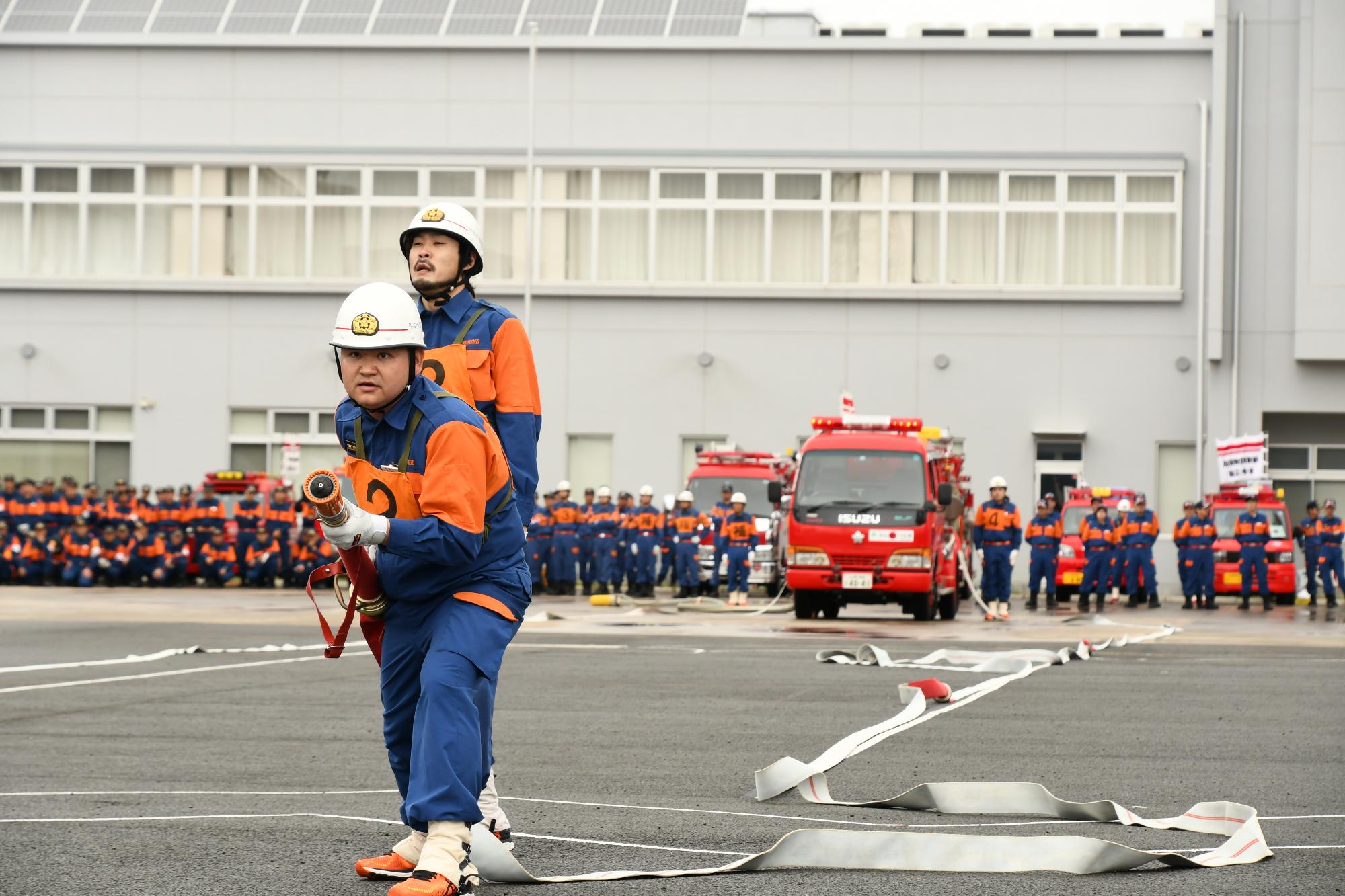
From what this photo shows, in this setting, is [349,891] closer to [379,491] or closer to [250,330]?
[379,491]

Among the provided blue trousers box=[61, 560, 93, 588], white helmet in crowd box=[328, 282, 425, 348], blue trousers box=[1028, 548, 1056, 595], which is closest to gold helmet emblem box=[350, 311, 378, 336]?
white helmet in crowd box=[328, 282, 425, 348]

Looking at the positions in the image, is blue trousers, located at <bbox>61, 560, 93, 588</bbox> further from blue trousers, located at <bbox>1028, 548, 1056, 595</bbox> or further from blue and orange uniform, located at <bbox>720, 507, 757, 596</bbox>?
blue trousers, located at <bbox>1028, 548, 1056, 595</bbox>

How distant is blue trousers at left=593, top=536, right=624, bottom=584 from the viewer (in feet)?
106

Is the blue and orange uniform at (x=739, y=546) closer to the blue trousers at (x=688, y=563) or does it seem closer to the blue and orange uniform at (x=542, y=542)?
the blue trousers at (x=688, y=563)

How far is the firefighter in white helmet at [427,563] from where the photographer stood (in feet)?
18.3

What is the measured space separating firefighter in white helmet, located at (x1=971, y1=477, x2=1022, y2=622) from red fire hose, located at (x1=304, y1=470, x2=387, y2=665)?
22.3 meters

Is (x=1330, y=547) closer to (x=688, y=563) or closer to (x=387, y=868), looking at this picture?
(x=688, y=563)

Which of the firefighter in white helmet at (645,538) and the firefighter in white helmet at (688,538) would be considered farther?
the firefighter in white helmet at (645,538)

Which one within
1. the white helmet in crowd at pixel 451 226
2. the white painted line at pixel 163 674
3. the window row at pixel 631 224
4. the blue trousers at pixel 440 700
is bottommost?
the white painted line at pixel 163 674

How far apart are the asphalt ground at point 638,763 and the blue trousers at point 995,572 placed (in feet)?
32.6

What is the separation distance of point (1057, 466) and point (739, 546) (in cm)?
1058

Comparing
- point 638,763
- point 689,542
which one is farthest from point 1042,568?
point 638,763

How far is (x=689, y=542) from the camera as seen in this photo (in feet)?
104

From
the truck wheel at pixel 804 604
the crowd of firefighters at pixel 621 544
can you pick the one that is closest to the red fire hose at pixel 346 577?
the truck wheel at pixel 804 604
